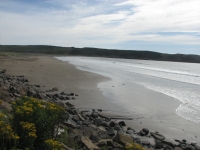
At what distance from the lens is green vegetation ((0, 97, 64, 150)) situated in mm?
3674

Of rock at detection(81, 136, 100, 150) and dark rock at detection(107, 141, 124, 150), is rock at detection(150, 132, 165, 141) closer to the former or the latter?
dark rock at detection(107, 141, 124, 150)

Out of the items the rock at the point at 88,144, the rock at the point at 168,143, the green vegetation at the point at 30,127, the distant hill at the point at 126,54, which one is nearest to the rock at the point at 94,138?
the rock at the point at 88,144

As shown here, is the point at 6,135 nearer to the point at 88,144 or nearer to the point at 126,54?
the point at 88,144

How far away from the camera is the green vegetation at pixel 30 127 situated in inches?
145

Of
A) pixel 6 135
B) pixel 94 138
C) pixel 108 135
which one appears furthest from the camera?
pixel 108 135

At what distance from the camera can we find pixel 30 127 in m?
3.77

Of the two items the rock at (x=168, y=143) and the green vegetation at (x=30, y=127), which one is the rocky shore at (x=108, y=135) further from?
the green vegetation at (x=30, y=127)

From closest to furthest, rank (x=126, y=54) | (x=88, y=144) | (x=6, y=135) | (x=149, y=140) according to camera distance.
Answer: (x=6, y=135) → (x=88, y=144) → (x=149, y=140) → (x=126, y=54)

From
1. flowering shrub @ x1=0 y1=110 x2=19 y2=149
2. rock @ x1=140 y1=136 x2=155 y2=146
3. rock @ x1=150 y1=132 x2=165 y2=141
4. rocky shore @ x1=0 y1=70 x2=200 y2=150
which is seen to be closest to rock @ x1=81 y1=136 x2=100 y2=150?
rocky shore @ x1=0 y1=70 x2=200 y2=150

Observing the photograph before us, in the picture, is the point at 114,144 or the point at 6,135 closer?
the point at 6,135

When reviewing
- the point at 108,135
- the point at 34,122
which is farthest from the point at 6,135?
the point at 108,135

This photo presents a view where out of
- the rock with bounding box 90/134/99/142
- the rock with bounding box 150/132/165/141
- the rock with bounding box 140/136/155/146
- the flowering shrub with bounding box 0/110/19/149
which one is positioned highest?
the flowering shrub with bounding box 0/110/19/149

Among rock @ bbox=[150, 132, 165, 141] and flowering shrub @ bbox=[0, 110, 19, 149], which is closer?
flowering shrub @ bbox=[0, 110, 19, 149]

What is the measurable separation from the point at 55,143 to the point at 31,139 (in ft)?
1.59
